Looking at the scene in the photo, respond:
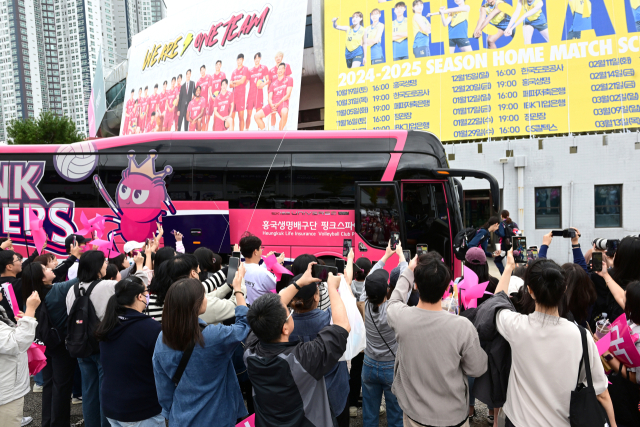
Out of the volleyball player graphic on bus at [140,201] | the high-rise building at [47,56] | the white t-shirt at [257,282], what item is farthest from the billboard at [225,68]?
the high-rise building at [47,56]

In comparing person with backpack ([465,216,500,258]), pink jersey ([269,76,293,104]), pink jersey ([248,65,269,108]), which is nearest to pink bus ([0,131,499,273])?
person with backpack ([465,216,500,258])

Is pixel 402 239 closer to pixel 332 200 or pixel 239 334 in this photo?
pixel 332 200

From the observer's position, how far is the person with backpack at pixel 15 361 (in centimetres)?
263

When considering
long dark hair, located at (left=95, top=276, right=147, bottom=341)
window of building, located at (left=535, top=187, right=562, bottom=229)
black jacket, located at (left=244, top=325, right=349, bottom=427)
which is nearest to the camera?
black jacket, located at (left=244, top=325, right=349, bottom=427)

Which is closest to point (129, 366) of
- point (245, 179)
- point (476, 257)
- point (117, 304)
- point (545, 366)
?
point (117, 304)

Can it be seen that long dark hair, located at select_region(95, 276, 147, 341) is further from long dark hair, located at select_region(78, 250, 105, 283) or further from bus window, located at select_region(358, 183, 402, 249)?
bus window, located at select_region(358, 183, 402, 249)

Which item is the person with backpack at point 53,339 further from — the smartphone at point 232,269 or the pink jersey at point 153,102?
the pink jersey at point 153,102

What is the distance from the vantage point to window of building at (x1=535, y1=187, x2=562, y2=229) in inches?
526

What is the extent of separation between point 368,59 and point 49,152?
38.8 ft

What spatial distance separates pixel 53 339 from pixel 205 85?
1884cm

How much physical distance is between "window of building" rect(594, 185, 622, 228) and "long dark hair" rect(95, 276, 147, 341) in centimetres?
1462

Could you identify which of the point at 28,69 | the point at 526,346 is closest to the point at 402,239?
the point at 526,346

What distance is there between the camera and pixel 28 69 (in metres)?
56.8

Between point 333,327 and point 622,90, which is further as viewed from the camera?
point 622,90
